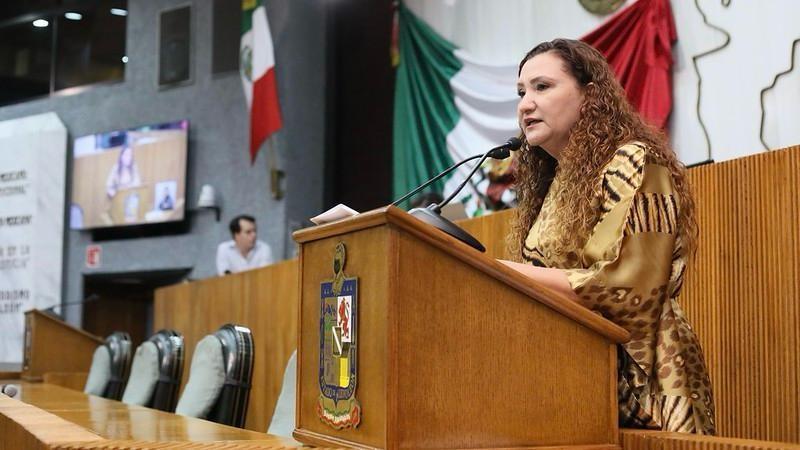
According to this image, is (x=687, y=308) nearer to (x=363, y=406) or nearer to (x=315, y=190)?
(x=363, y=406)

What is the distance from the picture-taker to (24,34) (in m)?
11.5

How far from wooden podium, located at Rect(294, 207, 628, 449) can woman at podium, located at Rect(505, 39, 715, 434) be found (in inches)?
6.7

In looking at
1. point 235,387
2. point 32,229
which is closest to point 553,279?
point 235,387

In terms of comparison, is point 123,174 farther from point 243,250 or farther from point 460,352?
point 460,352

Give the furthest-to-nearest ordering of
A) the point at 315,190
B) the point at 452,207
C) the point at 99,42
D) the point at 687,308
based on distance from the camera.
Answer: the point at 99,42 → the point at 315,190 → the point at 452,207 → the point at 687,308

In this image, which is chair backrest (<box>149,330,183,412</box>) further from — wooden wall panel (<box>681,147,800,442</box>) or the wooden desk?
wooden wall panel (<box>681,147,800,442</box>)

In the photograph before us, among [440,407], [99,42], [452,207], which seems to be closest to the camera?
[440,407]

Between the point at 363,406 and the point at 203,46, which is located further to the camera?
the point at 203,46

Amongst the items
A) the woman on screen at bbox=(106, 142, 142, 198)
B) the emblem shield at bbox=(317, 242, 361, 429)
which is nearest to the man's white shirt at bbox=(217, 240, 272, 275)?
the woman on screen at bbox=(106, 142, 142, 198)

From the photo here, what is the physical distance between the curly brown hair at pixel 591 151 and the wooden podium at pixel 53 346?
4498 millimetres

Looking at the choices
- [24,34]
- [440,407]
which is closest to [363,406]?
[440,407]

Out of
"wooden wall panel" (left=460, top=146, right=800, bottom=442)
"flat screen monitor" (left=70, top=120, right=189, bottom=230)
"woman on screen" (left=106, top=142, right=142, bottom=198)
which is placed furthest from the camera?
"woman on screen" (left=106, top=142, right=142, bottom=198)

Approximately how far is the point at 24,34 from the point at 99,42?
1235 mm

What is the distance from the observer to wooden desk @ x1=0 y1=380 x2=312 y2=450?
1359 mm
